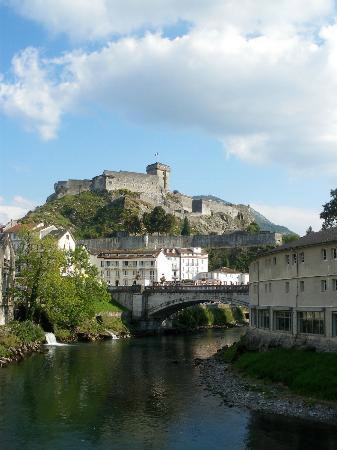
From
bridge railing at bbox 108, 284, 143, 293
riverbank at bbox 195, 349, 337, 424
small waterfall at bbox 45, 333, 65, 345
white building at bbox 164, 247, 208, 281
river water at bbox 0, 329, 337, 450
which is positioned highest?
white building at bbox 164, 247, 208, 281

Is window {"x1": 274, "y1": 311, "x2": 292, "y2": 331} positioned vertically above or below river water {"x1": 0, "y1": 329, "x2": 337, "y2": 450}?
above

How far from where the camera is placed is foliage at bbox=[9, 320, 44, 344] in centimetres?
7019

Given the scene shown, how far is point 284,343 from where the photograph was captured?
2078 inches

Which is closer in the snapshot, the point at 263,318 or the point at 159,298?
the point at 263,318

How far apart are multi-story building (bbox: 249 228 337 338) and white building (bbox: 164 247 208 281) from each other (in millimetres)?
80976

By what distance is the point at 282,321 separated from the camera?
54562mm

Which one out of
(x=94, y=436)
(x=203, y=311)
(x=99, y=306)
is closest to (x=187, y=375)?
(x=94, y=436)

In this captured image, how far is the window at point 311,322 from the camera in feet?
156

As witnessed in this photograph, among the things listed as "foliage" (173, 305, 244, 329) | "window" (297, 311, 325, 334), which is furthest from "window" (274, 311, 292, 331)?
"foliage" (173, 305, 244, 329)

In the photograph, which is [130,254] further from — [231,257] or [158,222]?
[231,257]

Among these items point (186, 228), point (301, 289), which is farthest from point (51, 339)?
point (186, 228)

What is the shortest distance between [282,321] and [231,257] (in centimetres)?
11495

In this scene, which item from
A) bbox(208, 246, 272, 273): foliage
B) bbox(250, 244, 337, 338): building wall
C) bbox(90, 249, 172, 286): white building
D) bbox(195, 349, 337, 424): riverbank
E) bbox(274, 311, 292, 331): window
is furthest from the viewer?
bbox(208, 246, 272, 273): foliage

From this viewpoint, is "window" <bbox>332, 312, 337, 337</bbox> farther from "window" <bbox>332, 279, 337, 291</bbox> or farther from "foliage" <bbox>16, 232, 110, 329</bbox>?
"foliage" <bbox>16, 232, 110, 329</bbox>
